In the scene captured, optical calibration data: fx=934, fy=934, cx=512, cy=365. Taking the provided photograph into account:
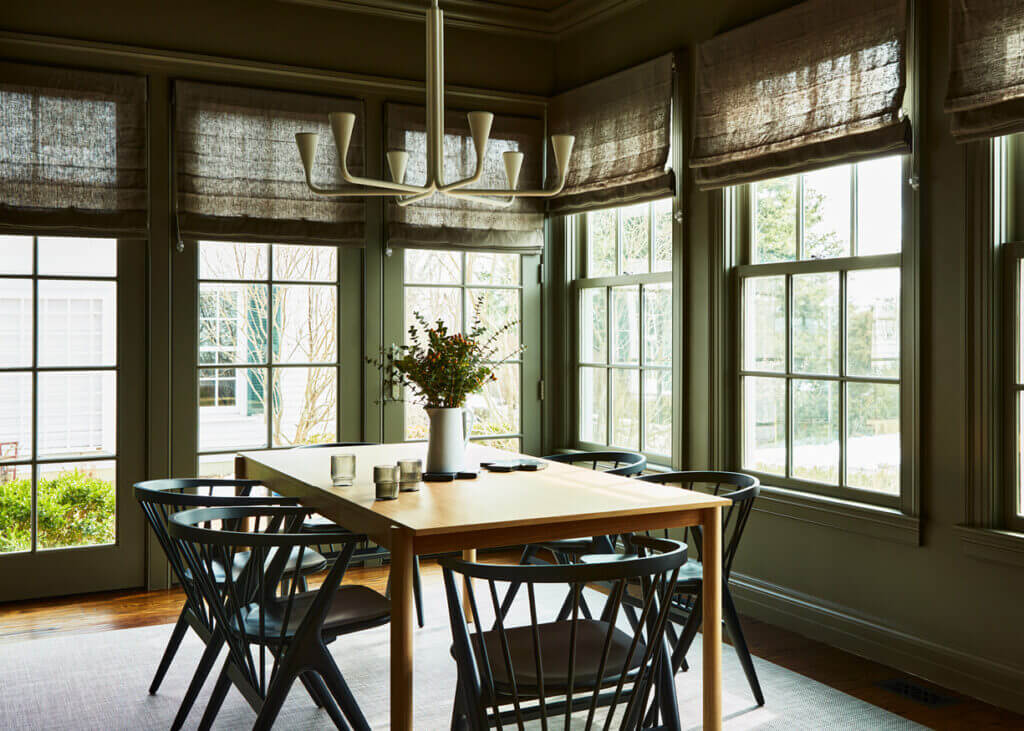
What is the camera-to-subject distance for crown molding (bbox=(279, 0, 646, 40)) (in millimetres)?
5148

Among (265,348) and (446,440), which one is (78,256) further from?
(446,440)

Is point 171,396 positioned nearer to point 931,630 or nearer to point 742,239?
point 742,239

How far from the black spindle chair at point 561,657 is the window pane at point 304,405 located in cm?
275

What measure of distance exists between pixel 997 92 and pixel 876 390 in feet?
3.98

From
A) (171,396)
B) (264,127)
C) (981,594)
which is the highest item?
(264,127)

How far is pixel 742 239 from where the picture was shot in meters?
4.43

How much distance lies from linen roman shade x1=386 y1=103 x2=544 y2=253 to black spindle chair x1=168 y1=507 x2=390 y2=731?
2660mm

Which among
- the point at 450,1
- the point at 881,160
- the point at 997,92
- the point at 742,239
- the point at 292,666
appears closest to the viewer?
the point at 292,666

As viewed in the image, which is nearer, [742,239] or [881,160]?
[881,160]

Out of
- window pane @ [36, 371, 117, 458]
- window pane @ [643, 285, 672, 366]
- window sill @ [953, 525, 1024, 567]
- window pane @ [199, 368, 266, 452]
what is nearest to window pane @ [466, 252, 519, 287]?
window pane @ [643, 285, 672, 366]

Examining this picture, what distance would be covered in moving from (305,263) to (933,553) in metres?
3.42

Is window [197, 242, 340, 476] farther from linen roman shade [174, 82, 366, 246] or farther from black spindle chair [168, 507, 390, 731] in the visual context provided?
black spindle chair [168, 507, 390, 731]

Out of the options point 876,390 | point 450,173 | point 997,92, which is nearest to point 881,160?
point 997,92

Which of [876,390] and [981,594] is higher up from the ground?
[876,390]
